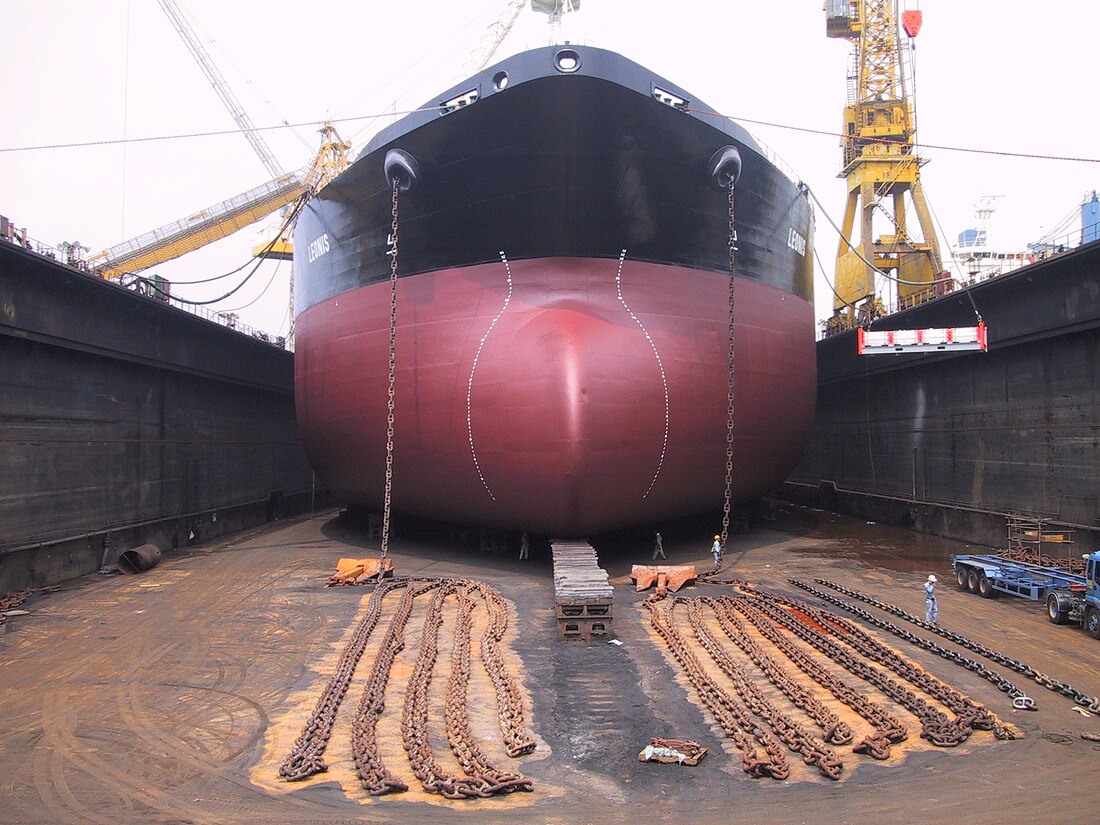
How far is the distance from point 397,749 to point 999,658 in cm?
601

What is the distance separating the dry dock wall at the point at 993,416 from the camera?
1223 cm

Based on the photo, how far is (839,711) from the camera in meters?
6.00

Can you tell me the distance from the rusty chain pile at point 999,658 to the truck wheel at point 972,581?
5.65ft

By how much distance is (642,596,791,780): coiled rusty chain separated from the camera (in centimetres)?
493

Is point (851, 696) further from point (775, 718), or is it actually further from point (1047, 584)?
point (1047, 584)

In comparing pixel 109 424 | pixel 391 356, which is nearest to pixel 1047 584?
pixel 391 356

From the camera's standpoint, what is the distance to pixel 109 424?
13.6 meters

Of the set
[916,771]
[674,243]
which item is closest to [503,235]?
[674,243]

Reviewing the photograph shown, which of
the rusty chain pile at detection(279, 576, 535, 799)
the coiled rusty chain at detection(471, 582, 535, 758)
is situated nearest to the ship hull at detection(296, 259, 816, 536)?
the coiled rusty chain at detection(471, 582, 535, 758)

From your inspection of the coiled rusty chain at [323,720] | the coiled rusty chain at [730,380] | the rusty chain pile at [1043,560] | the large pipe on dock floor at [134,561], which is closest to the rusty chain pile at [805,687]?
the coiled rusty chain at [730,380]

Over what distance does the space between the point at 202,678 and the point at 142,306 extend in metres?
10.4

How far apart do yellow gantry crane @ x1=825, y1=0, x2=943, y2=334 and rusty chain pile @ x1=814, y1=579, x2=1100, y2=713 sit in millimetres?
18077

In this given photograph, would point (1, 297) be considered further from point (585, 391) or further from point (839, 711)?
point (839, 711)

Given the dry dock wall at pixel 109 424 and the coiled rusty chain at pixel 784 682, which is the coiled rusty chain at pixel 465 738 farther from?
the dry dock wall at pixel 109 424
